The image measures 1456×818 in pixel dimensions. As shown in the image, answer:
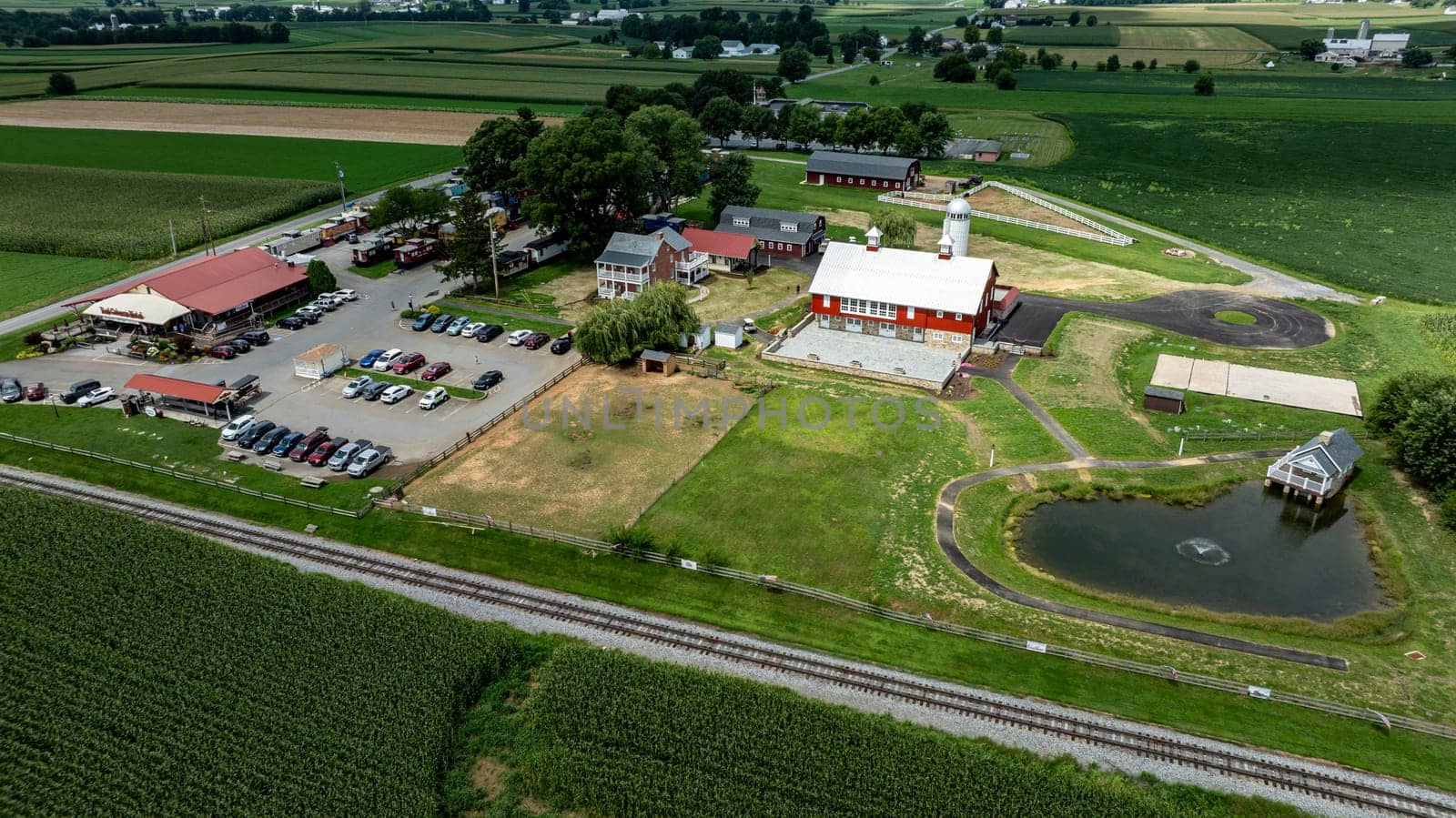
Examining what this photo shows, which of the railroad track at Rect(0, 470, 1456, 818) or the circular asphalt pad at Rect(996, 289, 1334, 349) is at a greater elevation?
the circular asphalt pad at Rect(996, 289, 1334, 349)

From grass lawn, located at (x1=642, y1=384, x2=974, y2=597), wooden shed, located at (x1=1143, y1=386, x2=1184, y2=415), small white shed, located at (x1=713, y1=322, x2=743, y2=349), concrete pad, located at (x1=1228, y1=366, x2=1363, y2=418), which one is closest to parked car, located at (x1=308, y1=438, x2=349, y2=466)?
grass lawn, located at (x1=642, y1=384, x2=974, y2=597)

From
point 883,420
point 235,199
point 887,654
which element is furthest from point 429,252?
point 887,654

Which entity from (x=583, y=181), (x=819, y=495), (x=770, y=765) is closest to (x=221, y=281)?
(x=583, y=181)

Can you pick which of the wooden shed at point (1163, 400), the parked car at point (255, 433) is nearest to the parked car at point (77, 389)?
the parked car at point (255, 433)

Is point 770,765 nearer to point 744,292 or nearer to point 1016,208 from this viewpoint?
point 744,292

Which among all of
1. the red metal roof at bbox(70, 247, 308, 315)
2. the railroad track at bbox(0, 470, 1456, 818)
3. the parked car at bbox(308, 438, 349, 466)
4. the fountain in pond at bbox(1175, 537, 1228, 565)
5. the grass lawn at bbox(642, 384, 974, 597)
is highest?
the red metal roof at bbox(70, 247, 308, 315)

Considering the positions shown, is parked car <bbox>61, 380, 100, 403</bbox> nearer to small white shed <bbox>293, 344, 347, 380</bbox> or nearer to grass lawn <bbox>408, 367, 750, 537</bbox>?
small white shed <bbox>293, 344, 347, 380</bbox>
